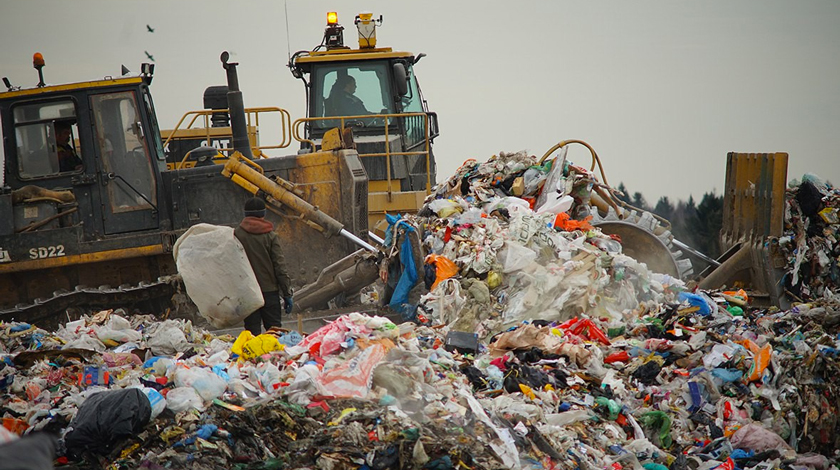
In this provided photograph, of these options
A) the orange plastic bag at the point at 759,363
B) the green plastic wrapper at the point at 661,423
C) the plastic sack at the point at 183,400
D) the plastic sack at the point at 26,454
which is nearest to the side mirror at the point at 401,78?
the orange plastic bag at the point at 759,363

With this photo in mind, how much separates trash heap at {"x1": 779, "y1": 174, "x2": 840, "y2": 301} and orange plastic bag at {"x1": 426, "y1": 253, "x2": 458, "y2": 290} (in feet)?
10.4

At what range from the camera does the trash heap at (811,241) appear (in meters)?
7.93

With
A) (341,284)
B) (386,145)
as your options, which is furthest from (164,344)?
(386,145)

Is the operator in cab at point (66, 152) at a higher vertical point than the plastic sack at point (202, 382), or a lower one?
higher

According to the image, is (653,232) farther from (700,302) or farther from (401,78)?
Result: (401,78)

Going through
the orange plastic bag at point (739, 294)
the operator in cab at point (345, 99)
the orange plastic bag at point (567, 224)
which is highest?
the operator in cab at point (345, 99)

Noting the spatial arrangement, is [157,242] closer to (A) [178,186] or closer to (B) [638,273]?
(A) [178,186]

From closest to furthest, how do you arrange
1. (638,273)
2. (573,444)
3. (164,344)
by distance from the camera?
1. (573,444)
2. (164,344)
3. (638,273)

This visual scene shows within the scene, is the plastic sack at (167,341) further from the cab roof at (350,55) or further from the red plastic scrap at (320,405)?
the cab roof at (350,55)

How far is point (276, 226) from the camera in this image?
8234 mm

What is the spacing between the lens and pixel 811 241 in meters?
8.05

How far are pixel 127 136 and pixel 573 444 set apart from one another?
5158 millimetres

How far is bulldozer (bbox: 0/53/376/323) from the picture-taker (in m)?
7.61

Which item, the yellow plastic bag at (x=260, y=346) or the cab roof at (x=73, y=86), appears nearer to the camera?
the yellow plastic bag at (x=260, y=346)
